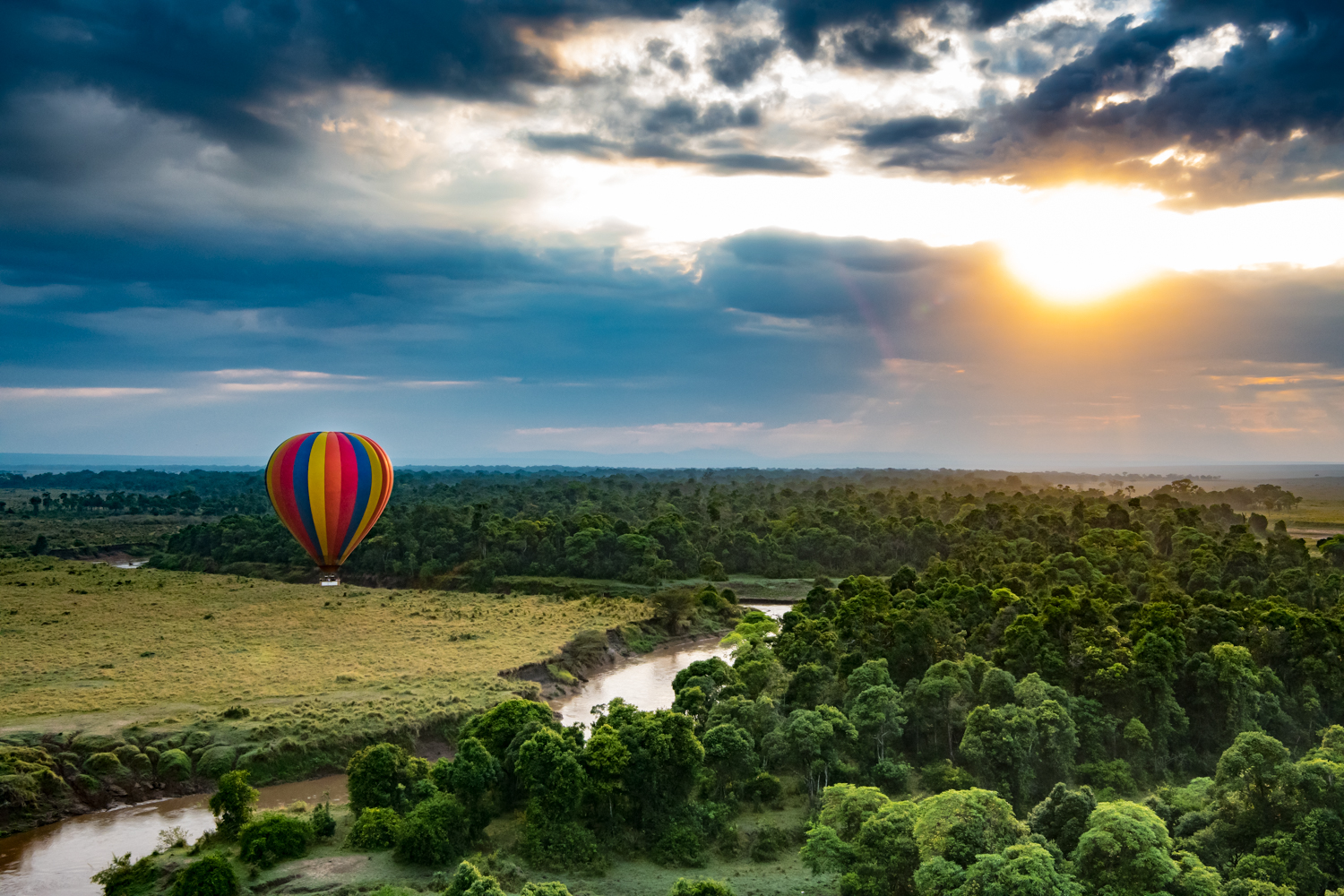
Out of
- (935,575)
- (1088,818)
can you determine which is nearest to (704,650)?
(935,575)

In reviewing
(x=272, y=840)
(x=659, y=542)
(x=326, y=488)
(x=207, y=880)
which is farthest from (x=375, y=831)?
(x=659, y=542)

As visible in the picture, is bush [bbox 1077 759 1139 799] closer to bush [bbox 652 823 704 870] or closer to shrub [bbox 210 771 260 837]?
bush [bbox 652 823 704 870]

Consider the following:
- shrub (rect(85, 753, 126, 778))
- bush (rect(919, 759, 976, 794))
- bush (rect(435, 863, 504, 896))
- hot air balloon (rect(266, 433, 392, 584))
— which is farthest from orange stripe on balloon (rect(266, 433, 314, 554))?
bush (rect(919, 759, 976, 794))

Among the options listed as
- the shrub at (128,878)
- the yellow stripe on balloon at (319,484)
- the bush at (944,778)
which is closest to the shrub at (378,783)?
the shrub at (128,878)

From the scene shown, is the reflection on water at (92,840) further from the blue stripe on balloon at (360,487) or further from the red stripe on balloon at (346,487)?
the blue stripe on balloon at (360,487)

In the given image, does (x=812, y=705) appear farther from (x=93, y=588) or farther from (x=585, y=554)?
(x=93, y=588)
